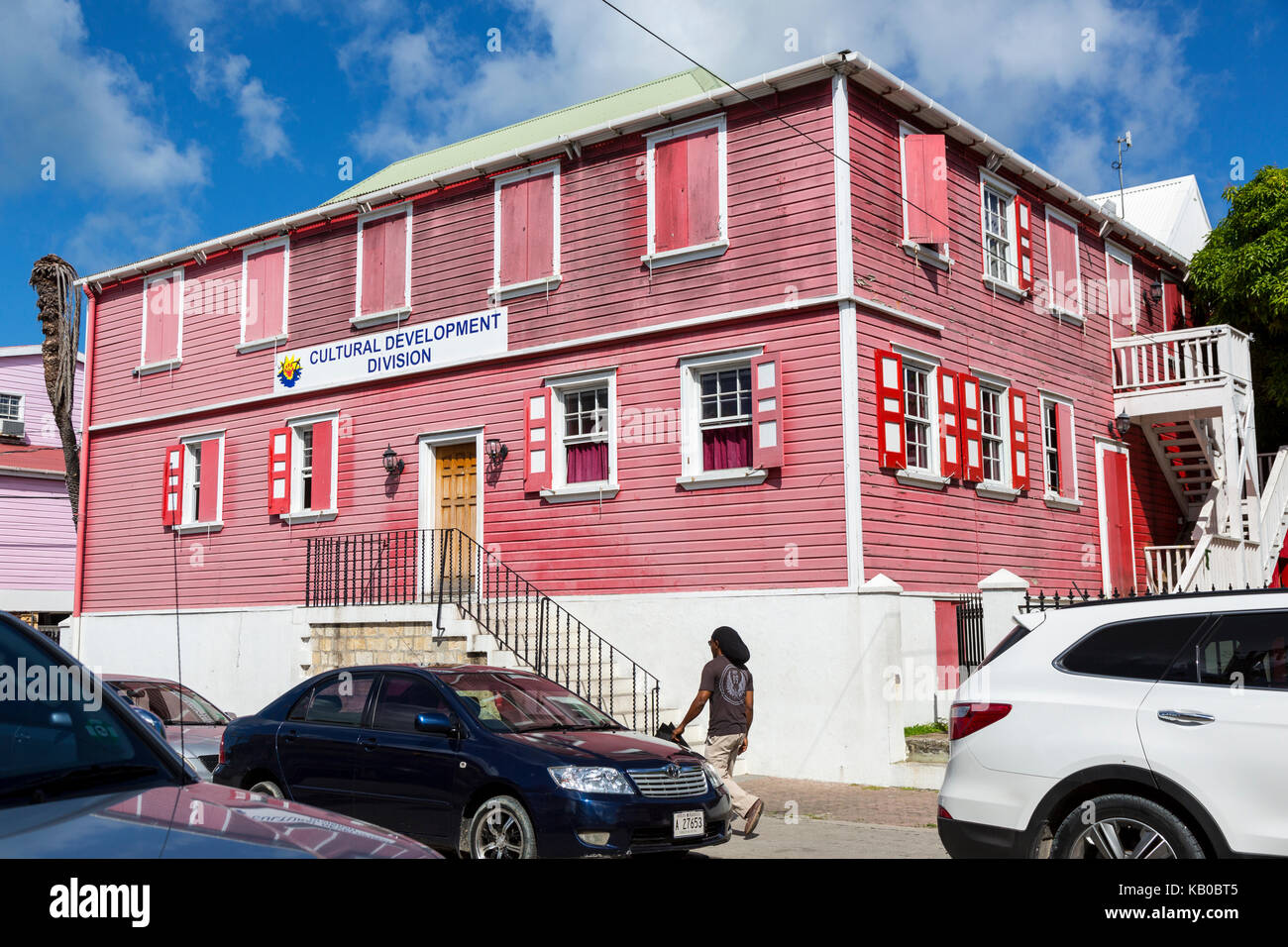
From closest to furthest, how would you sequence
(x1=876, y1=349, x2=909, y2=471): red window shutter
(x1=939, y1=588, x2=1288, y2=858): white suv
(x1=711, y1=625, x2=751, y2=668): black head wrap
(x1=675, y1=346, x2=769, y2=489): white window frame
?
(x1=939, y1=588, x2=1288, y2=858): white suv < (x1=711, y1=625, x2=751, y2=668): black head wrap < (x1=876, y1=349, x2=909, y2=471): red window shutter < (x1=675, y1=346, x2=769, y2=489): white window frame

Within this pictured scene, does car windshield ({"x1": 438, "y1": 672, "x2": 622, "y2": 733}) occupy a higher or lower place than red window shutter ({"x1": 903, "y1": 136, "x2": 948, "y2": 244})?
lower

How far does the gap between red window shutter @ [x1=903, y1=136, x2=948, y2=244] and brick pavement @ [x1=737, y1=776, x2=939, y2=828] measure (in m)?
7.49

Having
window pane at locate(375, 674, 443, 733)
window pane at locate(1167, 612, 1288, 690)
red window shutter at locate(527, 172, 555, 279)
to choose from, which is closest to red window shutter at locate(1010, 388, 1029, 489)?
red window shutter at locate(527, 172, 555, 279)

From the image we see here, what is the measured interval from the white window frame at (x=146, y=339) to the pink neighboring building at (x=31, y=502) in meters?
12.1

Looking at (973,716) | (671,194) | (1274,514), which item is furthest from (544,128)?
(973,716)

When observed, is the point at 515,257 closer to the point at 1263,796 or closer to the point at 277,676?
the point at 277,676

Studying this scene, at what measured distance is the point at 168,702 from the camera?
13094mm

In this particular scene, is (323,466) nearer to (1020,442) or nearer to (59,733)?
(1020,442)

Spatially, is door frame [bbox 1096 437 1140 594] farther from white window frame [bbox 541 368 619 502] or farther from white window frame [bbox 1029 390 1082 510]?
white window frame [bbox 541 368 619 502]

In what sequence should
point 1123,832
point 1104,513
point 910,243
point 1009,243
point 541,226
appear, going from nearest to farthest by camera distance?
point 1123,832
point 910,243
point 541,226
point 1009,243
point 1104,513

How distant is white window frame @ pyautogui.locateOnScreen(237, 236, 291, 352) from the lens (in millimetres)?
21047

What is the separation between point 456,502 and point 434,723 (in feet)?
34.1
